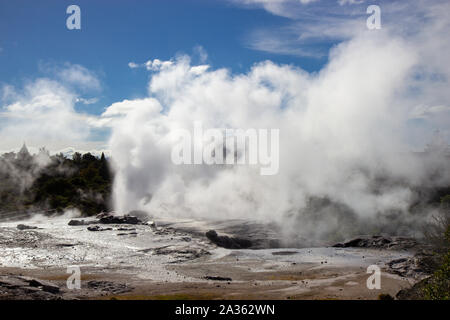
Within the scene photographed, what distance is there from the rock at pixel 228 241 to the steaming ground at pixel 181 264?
2.85ft

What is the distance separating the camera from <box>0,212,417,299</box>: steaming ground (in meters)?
20.8

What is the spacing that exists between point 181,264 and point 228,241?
9.40 m

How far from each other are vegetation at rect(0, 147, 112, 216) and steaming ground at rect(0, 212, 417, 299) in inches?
1050

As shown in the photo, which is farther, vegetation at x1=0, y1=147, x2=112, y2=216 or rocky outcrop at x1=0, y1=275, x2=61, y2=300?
vegetation at x1=0, y1=147, x2=112, y2=216

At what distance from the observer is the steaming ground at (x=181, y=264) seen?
20.8 m

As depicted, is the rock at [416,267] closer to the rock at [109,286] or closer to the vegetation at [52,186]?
the rock at [109,286]

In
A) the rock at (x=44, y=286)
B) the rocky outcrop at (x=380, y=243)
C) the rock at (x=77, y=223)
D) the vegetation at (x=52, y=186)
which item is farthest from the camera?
the vegetation at (x=52, y=186)

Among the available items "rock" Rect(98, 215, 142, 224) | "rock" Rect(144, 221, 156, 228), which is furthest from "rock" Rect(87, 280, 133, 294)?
"rock" Rect(98, 215, 142, 224)

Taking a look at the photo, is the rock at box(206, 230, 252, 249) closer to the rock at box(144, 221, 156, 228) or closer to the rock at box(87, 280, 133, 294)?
the rock at box(144, 221, 156, 228)

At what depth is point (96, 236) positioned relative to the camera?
40938 mm

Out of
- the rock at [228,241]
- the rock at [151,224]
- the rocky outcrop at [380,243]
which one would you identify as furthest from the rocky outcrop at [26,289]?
the rocky outcrop at [380,243]

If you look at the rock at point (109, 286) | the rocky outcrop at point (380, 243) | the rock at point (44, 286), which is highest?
the rock at point (44, 286)
